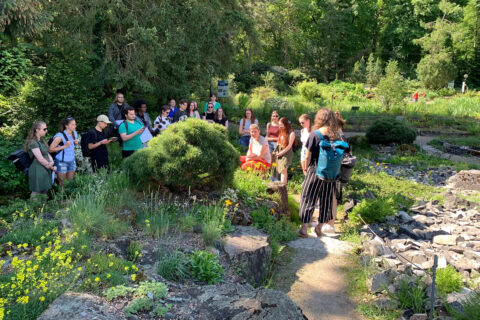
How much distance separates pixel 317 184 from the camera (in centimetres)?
573

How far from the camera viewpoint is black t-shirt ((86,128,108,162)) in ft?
21.4

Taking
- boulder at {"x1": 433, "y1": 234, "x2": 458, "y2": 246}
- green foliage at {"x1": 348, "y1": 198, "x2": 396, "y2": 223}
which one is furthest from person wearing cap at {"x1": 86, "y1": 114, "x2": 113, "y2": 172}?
boulder at {"x1": 433, "y1": 234, "x2": 458, "y2": 246}

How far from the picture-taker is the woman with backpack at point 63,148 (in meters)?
6.01

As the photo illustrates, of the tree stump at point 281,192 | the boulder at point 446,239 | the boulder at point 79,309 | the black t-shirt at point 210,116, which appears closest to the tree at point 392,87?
the black t-shirt at point 210,116

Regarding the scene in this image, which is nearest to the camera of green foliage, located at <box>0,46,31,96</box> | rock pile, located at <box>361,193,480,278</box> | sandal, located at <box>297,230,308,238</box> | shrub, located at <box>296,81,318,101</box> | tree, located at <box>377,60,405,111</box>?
rock pile, located at <box>361,193,480,278</box>

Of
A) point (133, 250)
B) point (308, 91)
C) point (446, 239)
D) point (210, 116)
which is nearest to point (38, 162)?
point (133, 250)

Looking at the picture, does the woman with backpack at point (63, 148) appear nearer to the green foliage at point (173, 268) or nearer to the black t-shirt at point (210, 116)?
the green foliage at point (173, 268)

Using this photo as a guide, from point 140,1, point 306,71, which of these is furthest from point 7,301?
point 306,71

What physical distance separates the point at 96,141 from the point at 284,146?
3.27 meters

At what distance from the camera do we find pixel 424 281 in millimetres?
4195

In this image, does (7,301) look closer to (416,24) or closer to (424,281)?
(424,281)

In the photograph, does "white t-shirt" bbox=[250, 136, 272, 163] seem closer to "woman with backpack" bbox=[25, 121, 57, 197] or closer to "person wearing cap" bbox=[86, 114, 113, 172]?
"person wearing cap" bbox=[86, 114, 113, 172]

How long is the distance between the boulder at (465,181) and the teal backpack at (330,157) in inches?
207

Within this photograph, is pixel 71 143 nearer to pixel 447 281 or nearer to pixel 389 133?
pixel 447 281
